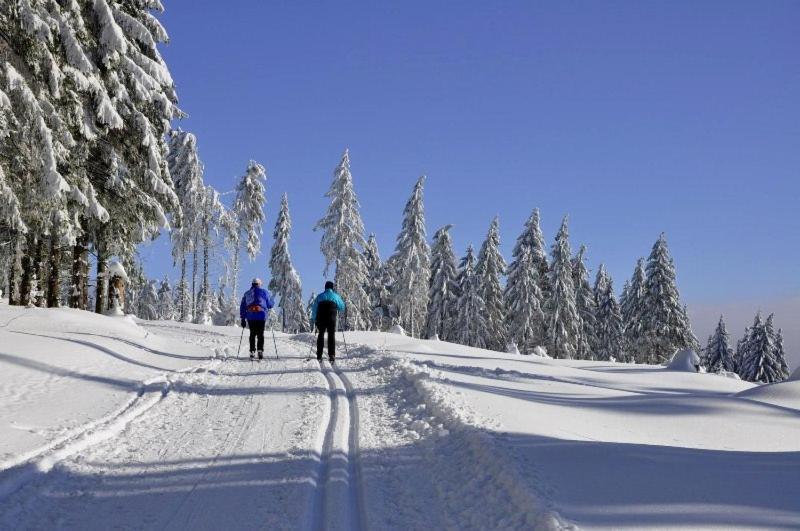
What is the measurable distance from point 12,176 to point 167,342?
616 centimetres

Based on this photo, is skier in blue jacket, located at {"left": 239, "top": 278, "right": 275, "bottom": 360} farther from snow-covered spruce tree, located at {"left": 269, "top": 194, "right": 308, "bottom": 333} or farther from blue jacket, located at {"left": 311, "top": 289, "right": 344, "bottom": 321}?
snow-covered spruce tree, located at {"left": 269, "top": 194, "right": 308, "bottom": 333}

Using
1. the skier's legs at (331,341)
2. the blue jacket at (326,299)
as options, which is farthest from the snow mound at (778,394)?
the blue jacket at (326,299)

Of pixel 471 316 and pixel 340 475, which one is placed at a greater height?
pixel 471 316

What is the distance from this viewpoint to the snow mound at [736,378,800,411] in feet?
40.7

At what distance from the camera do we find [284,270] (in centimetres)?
4706

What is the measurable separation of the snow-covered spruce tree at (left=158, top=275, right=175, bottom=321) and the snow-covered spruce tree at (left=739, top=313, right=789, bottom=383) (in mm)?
81610

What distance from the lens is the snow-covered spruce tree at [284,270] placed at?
46750 mm

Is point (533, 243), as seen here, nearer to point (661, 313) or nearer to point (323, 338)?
point (661, 313)

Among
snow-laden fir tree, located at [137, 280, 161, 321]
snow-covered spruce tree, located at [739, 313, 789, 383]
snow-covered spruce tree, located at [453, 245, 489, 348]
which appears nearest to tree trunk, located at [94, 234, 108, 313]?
snow-covered spruce tree, located at [453, 245, 489, 348]

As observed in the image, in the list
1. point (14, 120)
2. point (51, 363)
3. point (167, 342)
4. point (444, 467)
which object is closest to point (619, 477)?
point (444, 467)

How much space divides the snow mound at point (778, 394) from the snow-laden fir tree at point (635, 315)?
35.7 metres

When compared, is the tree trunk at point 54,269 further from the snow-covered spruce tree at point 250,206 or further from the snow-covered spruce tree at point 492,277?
the snow-covered spruce tree at point 492,277

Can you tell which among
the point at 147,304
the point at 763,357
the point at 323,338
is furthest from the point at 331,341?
the point at 147,304

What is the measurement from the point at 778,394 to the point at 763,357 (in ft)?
167
